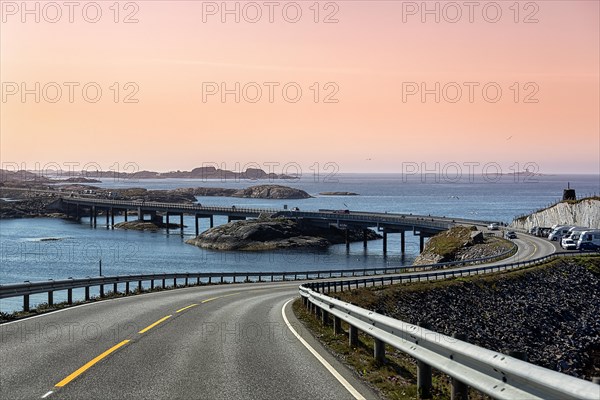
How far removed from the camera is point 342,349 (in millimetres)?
14297

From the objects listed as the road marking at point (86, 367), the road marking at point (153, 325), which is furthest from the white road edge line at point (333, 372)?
the road marking at point (86, 367)

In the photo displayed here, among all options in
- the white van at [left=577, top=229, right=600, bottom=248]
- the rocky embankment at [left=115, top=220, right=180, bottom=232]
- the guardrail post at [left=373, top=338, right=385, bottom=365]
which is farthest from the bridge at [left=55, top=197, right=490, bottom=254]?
the guardrail post at [left=373, top=338, right=385, bottom=365]

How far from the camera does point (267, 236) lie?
122312 millimetres

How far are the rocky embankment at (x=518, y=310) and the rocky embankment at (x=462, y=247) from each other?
2230 centimetres

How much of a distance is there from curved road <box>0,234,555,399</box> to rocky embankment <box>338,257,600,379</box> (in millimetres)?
19724

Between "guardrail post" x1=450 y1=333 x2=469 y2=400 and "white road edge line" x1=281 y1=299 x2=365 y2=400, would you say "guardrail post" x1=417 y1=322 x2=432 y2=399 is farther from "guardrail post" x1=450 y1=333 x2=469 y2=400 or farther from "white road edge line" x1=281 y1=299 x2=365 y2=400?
"guardrail post" x1=450 y1=333 x2=469 y2=400

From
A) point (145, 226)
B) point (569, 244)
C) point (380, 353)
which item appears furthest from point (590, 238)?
point (145, 226)

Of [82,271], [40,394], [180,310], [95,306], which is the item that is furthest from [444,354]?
[82,271]

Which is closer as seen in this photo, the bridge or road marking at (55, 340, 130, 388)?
road marking at (55, 340, 130, 388)

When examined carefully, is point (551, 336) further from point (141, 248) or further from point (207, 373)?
point (141, 248)

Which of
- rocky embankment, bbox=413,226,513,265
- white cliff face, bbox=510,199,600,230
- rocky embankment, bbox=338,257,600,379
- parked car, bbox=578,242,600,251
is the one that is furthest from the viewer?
white cliff face, bbox=510,199,600,230

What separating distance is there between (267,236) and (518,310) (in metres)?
77.5

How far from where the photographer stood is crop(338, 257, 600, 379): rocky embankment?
1516 inches

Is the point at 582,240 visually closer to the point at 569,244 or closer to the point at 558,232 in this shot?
the point at 569,244
